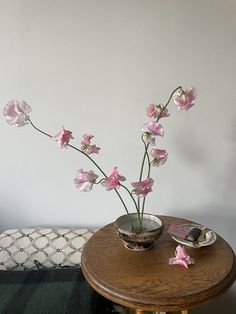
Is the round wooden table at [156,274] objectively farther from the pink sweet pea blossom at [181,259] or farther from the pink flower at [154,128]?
the pink flower at [154,128]

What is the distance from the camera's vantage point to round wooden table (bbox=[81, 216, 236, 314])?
0.83 metres

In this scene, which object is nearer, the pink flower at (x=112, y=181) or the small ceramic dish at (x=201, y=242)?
the pink flower at (x=112, y=181)

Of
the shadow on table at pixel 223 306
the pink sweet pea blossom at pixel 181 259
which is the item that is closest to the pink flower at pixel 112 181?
the pink sweet pea blossom at pixel 181 259

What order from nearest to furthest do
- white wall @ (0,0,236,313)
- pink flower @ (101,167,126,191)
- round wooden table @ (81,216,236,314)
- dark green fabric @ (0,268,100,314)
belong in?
round wooden table @ (81,216,236,314), pink flower @ (101,167,126,191), dark green fabric @ (0,268,100,314), white wall @ (0,0,236,313)

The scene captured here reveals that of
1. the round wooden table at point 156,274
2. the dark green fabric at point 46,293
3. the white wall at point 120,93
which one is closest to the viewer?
the round wooden table at point 156,274

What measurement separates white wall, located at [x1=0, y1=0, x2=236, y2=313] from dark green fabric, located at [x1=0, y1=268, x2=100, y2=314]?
0.35 m

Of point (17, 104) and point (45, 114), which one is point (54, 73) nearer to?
point (45, 114)

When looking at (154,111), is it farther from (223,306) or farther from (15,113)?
(223,306)

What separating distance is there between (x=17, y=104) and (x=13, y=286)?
0.70 m

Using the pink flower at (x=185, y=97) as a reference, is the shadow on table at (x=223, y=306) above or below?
below

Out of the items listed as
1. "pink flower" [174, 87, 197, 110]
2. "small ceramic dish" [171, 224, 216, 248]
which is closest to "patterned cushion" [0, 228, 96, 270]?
"small ceramic dish" [171, 224, 216, 248]

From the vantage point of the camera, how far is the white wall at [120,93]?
1258mm

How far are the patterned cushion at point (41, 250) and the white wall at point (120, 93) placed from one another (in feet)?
0.55

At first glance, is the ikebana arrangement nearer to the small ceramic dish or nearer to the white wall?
the small ceramic dish
